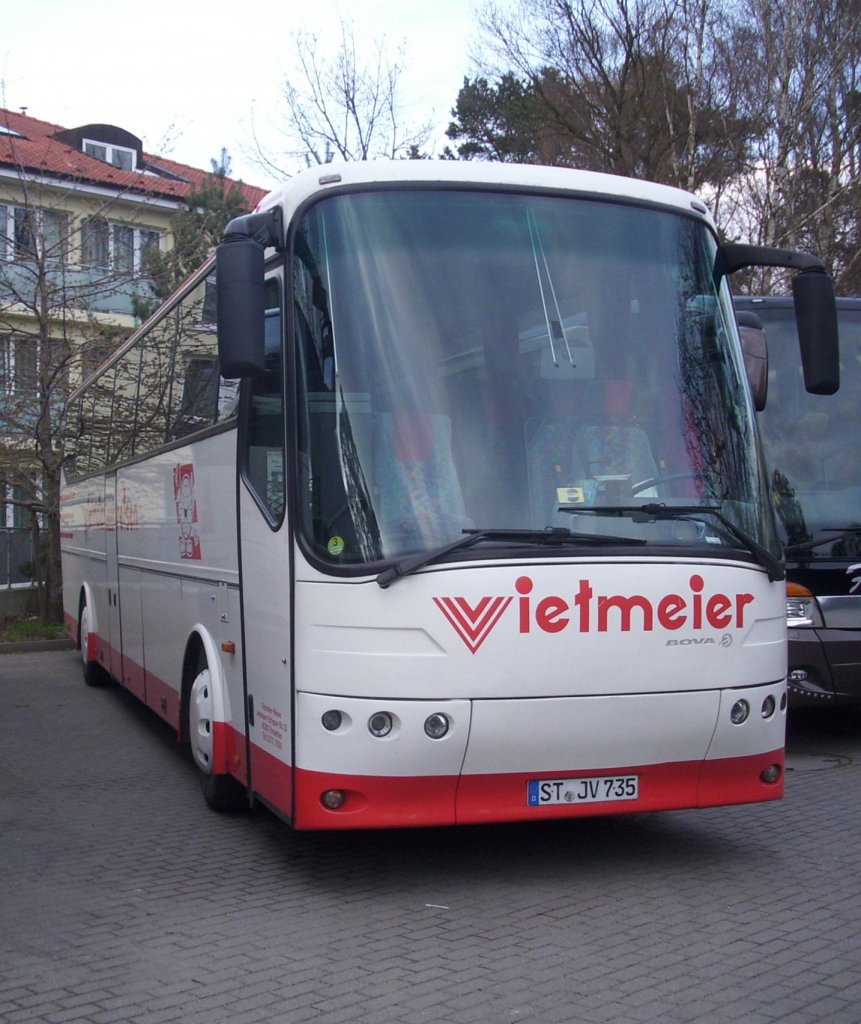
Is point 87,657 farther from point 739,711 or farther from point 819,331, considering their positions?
point 819,331

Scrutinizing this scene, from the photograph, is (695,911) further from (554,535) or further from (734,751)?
(554,535)

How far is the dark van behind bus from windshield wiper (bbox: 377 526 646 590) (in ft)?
13.7

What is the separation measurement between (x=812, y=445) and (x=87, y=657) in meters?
8.13

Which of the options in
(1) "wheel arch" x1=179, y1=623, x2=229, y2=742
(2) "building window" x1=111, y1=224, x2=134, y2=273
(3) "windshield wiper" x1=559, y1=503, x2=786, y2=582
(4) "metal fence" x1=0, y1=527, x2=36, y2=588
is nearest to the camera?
(3) "windshield wiper" x1=559, y1=503, x2=786, y2=582

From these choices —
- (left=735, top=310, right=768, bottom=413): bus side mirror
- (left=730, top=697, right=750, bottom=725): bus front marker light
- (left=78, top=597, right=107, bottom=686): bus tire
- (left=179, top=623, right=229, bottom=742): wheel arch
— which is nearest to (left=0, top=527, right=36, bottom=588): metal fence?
(left=78, top=597, right=107, bottom=686): bus tire

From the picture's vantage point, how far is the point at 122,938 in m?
5.82

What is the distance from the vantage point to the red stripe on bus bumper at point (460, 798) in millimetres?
6164

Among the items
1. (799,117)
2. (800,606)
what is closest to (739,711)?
(800,606)

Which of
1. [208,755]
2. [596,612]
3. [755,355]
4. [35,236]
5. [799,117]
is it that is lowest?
[208,755]

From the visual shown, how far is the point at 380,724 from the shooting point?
611 centimetres

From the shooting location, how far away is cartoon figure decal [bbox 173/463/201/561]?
28.3 ft

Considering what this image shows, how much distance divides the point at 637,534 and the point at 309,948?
233cm

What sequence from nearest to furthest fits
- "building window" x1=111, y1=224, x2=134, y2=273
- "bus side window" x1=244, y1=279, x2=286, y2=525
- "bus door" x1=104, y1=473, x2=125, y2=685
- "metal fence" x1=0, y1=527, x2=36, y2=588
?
"bus side window" x1=244, y1=279, x2=286, y2=525 → "bus door" x1=104, y1=473, x2=125, y2=685 → "building window" x1=111, y1=224, x2=134, y2=273 → "metal fence" x1=0, y1=527, x2=36, y2=588

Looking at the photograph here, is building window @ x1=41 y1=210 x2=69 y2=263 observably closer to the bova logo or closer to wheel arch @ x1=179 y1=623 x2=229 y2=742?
wheel arch @ x1=179 y1=623 x2=229 y2=742
